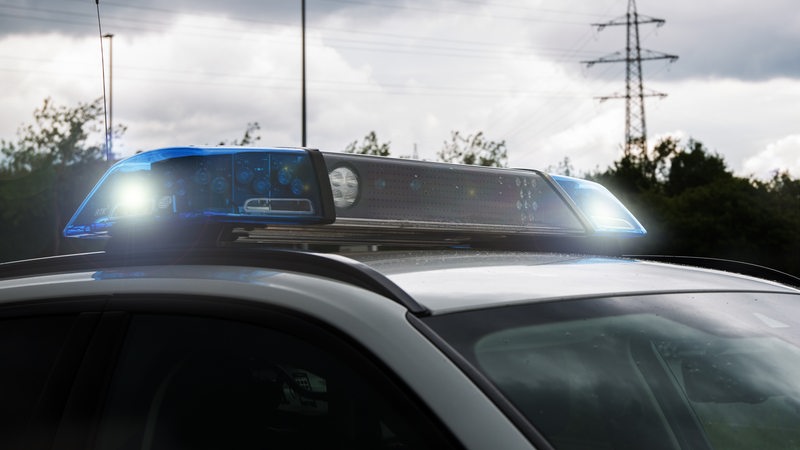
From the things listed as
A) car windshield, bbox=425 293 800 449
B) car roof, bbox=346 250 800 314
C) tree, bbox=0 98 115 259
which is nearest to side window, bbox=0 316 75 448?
car roof, bbox=346 250 800 314

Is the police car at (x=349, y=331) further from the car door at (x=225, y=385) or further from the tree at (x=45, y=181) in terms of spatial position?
the tree at (x=45, y=181)

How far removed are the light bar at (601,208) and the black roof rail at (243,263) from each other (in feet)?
3.81

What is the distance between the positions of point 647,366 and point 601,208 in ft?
3.58

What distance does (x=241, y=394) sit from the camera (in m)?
2.07

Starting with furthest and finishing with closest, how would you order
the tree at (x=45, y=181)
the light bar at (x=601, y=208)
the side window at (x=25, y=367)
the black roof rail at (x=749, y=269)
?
the tree at (x=45, y=181) → the light bar at (x=601, y=208) → the black roof rail at (x=749, y=269) → the side window at (x=25, y=367)

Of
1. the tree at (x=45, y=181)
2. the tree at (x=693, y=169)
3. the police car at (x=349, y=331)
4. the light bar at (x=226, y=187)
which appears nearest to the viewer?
the police car at (x=349, y=331)

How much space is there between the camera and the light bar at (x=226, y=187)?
8.17ft

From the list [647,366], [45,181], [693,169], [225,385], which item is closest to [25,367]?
[225,385]

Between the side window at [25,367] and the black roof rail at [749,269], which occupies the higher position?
the black roof rail at [749,269]

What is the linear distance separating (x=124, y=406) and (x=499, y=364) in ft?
2.56

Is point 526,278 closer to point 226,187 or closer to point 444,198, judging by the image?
point 226,187

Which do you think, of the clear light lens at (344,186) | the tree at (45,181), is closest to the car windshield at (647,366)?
the clear light lens at (344,186)

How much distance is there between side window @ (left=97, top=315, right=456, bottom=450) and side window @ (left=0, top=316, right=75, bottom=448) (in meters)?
0.20

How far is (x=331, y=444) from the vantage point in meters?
1.91
